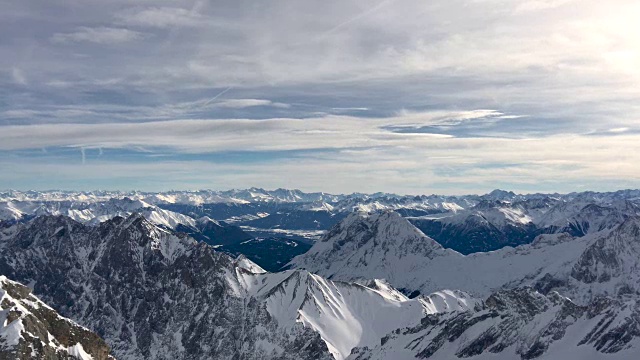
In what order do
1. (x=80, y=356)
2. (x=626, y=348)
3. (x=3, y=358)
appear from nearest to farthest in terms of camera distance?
1. (x=3, y=358)
2. (x=80, y=356)
3. (x=626, y=348)

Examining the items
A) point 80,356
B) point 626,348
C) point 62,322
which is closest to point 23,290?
point 62,322

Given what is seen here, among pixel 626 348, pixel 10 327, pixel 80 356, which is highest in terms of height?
pixel 10 327

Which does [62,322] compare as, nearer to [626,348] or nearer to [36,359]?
[36,359]

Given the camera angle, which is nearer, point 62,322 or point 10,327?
point 10,327

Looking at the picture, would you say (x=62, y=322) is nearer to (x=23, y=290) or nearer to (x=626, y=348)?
(x=23, y=290)

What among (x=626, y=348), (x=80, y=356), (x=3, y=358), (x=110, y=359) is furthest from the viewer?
(x=626, y=348)

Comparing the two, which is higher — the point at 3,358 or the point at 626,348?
the point at 3,358
